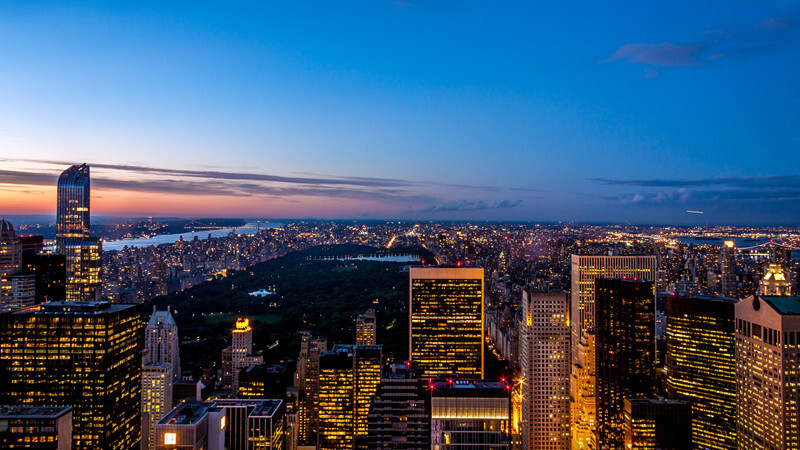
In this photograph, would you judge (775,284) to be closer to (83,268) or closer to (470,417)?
(470,417)

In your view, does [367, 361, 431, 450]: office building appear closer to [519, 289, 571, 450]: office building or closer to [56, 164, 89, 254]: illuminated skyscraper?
[519, 289, 571, 450]: office building

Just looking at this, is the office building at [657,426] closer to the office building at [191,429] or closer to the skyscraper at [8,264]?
the office building at [191,429]

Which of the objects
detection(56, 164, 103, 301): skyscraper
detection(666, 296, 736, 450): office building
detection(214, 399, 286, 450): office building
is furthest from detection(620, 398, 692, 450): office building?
detection(56, 164, 103, 301): skyscraper

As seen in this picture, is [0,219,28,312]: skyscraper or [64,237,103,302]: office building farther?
[64,237,103,302]: office building

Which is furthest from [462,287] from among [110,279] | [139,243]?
[139,243]

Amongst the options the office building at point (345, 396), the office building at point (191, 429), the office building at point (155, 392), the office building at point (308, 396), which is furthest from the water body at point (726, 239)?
the office building at point (155, 392)

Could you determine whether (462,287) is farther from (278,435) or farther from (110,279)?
(110,279)

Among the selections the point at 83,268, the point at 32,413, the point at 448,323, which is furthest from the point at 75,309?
the point at 83,268
